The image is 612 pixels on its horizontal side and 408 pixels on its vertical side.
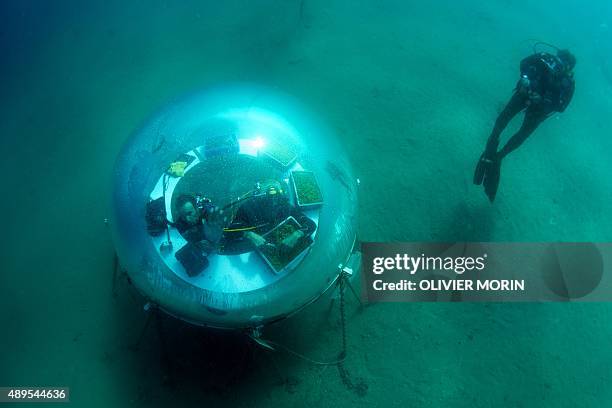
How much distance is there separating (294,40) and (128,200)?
5.58 meters

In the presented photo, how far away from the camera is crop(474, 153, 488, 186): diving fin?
6.23 m

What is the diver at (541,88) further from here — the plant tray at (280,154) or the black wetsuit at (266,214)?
the black wetsuit at (266,214)

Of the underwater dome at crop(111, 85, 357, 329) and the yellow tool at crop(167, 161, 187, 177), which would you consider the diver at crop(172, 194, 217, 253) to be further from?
the yellow tool at crop(167, 161, 187, 177)

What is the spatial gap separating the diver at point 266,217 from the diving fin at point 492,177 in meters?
3.80

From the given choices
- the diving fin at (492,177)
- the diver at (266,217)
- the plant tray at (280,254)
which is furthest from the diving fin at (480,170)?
the plant tray at (280,254)

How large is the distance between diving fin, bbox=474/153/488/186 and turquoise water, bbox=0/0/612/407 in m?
0.19

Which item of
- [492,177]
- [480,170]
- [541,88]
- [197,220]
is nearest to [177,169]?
[197,220]

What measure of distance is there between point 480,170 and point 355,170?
2.00 metres

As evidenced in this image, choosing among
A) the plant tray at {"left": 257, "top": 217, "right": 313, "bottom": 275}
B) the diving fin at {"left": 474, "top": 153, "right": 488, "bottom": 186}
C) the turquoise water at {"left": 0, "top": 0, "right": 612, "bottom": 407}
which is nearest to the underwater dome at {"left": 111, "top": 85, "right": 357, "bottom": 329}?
the plant tray at {"left": 257, "top": 217, "right": 313, "bottom": 275}

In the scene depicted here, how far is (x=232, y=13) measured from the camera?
28.0ft

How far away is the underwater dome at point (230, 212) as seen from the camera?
3.62m

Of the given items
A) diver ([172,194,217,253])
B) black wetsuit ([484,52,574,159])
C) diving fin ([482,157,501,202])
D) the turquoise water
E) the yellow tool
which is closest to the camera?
diver ([172,194,217,253])

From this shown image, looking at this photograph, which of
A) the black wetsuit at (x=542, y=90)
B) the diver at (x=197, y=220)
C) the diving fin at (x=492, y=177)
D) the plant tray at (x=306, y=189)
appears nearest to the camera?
the diver at (x=197, y=220)

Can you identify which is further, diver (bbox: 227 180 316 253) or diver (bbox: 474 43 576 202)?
diver (bbox: 474 43 576 202)
